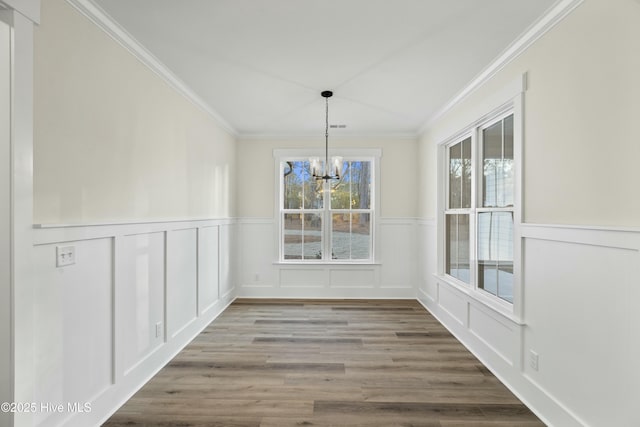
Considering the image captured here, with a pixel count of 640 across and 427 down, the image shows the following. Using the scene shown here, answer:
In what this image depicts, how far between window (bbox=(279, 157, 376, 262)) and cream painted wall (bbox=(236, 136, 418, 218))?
21 centimetres

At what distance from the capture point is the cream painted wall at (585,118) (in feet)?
5.21

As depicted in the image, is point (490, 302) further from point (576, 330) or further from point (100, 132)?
point (100, 132)

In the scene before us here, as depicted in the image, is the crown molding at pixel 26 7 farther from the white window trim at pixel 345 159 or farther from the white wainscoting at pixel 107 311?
the white window trim at pixel 345 159

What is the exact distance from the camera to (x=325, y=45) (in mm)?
2445

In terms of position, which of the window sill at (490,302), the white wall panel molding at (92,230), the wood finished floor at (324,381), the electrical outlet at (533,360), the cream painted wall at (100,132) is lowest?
the wood finished floor at (324,381)

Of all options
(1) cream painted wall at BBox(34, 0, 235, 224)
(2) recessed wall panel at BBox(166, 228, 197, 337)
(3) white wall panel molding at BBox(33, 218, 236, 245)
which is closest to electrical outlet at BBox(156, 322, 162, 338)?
(2) recessed wall panel at BBox(166, 228, 197, 337)

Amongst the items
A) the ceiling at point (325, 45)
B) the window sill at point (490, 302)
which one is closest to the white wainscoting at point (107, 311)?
the ceiling at point (325, 45)

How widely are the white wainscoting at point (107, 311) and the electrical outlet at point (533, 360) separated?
113 inches

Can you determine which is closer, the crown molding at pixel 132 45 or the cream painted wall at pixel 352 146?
the crown molding at pixel 132 45

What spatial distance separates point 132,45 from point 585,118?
2.99 meters

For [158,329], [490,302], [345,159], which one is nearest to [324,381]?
[158,329]

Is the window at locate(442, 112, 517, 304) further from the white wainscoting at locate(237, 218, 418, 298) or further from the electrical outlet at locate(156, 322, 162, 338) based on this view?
the electrical outlet at locate(156, 322, 162, 338)

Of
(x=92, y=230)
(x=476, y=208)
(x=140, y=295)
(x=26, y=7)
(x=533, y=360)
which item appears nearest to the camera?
(x=26, y=7)

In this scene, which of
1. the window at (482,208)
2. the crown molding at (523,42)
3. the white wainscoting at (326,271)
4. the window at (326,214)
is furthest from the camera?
the window at (326,214)
